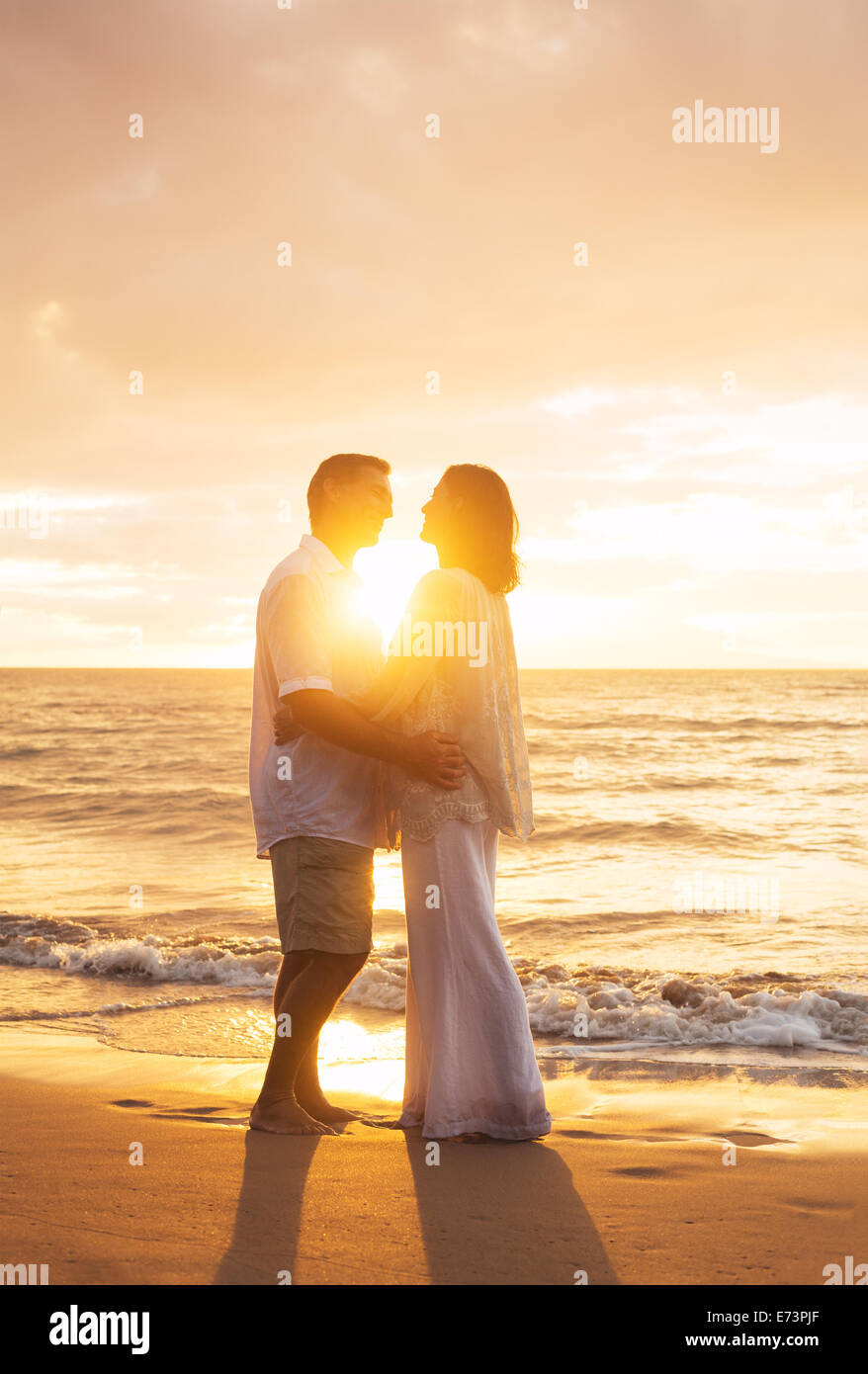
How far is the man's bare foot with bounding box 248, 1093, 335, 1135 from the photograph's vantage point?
3697mm

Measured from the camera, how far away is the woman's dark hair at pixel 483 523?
3.69 meters

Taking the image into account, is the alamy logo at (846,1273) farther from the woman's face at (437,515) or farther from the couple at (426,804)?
the woman's face at (437,515)

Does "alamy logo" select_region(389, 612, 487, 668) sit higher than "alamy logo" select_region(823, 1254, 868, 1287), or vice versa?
"alamy logo" select_region(389, 612, 487, 668)

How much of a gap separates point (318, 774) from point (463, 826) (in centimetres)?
50

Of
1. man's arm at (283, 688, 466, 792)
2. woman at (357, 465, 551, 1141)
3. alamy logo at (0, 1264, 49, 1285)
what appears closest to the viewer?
alamy logo at (0, 1264, 49, 1285)

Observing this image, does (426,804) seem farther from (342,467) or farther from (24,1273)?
(24,1273)

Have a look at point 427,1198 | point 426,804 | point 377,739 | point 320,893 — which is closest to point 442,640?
point 377,739

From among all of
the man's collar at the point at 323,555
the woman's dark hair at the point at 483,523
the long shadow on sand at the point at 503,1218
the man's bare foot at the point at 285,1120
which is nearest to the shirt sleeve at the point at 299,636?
the man's collar at the point at 323,555

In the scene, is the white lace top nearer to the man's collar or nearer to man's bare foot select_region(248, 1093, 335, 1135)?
the man's collar

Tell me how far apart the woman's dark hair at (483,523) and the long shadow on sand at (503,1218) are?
5.95 feet

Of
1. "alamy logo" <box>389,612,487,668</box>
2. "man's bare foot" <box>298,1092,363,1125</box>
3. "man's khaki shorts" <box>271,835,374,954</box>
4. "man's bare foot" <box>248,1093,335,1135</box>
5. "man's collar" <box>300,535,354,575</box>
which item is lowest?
"man's bare foot" <box>298,1092,363,1125</box>

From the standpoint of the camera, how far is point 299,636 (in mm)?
3609

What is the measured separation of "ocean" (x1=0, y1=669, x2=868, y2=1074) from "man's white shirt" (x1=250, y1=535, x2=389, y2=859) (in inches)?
88.7

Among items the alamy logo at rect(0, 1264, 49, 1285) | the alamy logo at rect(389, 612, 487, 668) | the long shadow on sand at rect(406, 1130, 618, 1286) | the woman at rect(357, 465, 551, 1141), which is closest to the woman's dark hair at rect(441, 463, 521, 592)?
the woman at rect(357, 465, 551, 1141)
